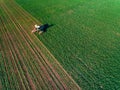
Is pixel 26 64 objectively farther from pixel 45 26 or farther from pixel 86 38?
pixel 45 26

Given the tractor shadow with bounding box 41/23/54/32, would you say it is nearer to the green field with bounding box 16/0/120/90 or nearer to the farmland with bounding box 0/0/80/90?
the green field with bounding box 16/0/120/90

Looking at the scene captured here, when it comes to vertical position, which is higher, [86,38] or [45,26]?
[45,26]

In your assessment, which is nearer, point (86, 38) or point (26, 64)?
point (26, 64)

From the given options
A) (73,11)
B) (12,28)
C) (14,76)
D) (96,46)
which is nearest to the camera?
(14,76)

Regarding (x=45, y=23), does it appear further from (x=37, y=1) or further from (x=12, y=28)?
(x=37, y=1)

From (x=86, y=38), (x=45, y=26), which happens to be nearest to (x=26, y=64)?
(x=86, y=38)

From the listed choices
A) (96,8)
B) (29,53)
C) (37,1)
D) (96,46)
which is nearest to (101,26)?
(96,46)
